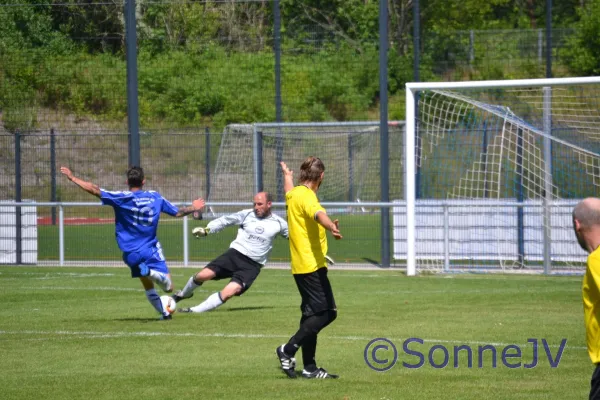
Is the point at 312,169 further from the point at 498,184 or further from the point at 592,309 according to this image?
the point at 498,184

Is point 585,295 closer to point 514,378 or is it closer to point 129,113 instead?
point 514,378

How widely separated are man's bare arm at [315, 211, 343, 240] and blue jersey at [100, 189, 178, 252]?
13.7ft

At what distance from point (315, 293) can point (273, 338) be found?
88.7 inches

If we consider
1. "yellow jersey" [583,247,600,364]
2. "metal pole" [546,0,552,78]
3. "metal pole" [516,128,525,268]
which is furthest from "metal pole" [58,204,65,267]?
"yellow jersey" [583,247,600,364]

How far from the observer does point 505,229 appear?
1866 centimetres

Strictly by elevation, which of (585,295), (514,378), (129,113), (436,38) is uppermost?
(436,38)

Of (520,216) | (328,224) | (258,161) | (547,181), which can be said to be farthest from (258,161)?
(328,224)

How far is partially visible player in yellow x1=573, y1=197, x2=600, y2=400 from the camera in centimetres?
510

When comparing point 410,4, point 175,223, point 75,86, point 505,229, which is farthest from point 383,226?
point 410,4

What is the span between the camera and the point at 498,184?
19.4 meters

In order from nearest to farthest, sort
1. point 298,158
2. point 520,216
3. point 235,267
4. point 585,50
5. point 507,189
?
point 235,267, point 520,216, point 507,189, point 298,158, point 585,50

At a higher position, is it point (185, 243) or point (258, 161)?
point (258, 161)

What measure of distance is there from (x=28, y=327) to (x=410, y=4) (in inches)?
841

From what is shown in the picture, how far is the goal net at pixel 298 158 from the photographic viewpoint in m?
23.8
